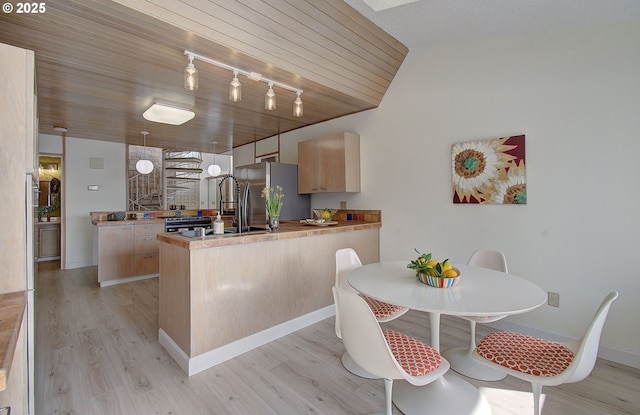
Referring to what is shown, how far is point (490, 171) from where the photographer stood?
2820 millimetres

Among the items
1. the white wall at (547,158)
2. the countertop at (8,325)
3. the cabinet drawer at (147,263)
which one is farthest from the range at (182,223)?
the white wall at (547,158)

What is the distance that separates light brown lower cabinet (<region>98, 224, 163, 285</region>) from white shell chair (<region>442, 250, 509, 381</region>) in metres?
4.29

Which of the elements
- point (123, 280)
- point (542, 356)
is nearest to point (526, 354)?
point (542, 356)

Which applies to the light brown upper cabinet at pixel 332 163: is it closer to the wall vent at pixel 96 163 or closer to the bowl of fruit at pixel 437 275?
the bowl of fruit at pixel 437 275

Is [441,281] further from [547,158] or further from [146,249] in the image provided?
[146,249]

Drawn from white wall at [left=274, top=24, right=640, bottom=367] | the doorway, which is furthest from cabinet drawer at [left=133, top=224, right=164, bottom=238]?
white wall at [left=274, top=24, right=640, bottom=367]

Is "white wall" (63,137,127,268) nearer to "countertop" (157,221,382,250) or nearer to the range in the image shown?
the range

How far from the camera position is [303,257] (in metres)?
2.91

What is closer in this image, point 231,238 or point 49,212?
point 231,238

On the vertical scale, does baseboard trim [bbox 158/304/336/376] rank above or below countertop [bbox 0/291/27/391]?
below

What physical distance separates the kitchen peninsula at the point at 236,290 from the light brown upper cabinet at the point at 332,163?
893 millimetres

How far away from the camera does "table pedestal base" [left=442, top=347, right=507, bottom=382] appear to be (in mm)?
2051

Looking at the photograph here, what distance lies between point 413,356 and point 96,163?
670 cm

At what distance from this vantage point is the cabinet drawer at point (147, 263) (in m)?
4.61
